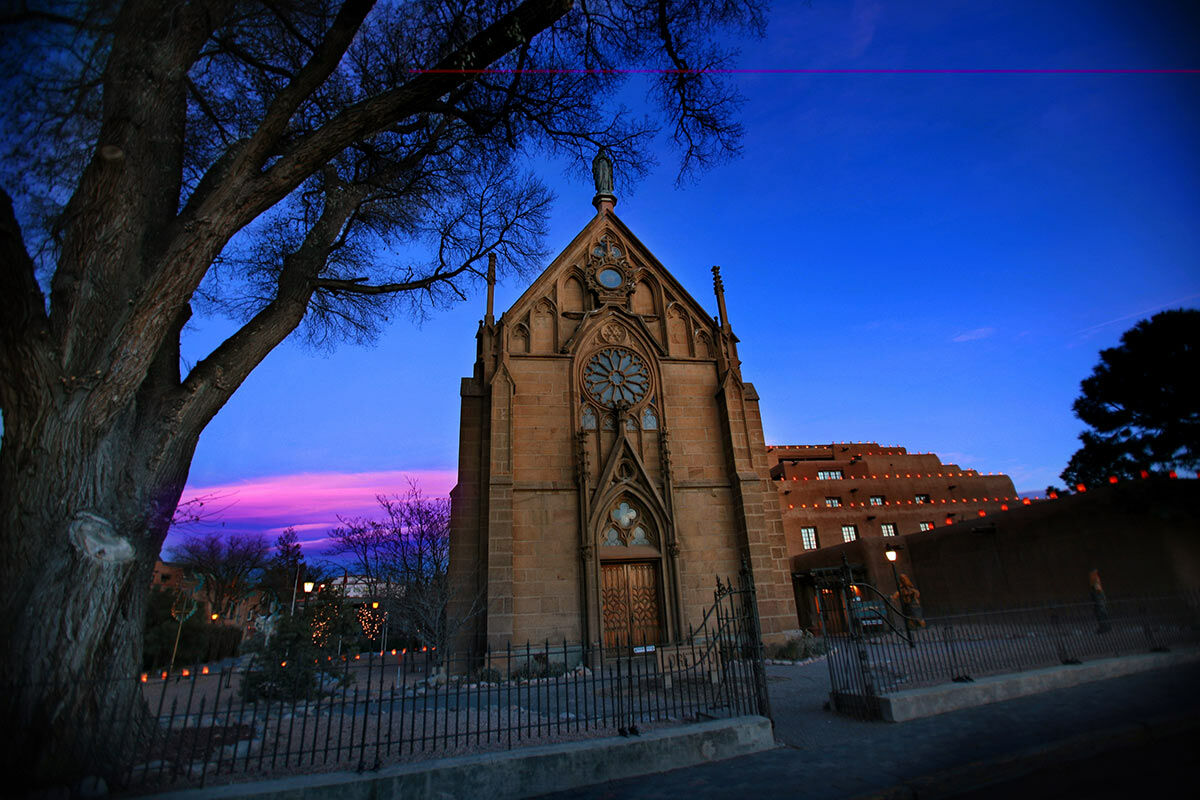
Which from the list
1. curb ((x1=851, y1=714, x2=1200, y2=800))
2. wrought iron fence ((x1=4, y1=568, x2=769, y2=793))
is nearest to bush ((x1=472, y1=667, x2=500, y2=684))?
wrought iron fence ((x1=4, y1=568, x2=769, y2=793))

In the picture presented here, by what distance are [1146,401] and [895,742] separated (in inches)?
538

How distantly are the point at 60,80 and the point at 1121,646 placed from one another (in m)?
19.5

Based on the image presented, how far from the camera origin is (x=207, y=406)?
676 cm

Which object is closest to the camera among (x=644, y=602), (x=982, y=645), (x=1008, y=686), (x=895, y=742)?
(x=895, y=742)

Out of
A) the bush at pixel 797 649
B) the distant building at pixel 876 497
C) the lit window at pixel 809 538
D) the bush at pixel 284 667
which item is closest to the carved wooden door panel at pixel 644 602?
the bush at pixel 797 649

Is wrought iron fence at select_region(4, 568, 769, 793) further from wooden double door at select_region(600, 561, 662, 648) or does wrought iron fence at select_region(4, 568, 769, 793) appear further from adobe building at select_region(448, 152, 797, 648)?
wooden double door at select_region(600, 561, 662, 648)

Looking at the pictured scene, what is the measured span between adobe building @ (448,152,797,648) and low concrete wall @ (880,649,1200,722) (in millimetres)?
8106

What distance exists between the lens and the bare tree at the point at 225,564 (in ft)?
148

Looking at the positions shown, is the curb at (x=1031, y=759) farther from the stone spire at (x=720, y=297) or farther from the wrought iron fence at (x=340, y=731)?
the stone spire at (x=720, y=297)

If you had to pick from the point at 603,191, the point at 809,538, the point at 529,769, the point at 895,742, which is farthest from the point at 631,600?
the point at 809,538

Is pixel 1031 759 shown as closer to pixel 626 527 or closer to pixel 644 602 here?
pixel 644 602

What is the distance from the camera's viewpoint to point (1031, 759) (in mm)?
5602

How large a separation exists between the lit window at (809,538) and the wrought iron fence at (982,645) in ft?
65.7

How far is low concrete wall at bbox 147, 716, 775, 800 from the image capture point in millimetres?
4711
